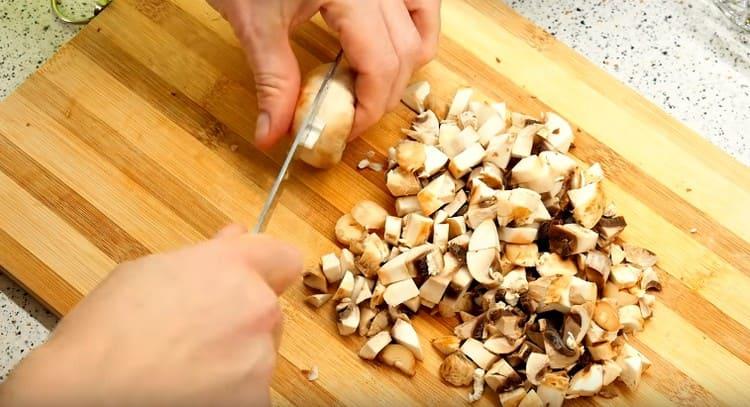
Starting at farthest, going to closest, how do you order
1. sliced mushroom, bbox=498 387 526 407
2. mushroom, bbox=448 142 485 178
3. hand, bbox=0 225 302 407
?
1. mushroom, bbox=448 142 485 178
2. sliced mushroom, bbox=498 387 526 407
3. hand, bbox=0 225 302 407

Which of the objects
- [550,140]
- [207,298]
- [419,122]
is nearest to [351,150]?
[419,122]

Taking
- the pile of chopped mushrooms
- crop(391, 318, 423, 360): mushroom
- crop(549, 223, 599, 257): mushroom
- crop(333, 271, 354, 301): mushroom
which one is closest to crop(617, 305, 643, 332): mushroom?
the pile of chopped mushrooms

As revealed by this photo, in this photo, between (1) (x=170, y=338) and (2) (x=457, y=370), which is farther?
(2) (x=457, y=370)

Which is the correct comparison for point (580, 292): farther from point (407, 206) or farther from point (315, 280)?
point (315, 280)

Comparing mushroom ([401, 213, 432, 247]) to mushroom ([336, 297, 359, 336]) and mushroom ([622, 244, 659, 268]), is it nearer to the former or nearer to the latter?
mushroom ([336, 297, 359, 336])

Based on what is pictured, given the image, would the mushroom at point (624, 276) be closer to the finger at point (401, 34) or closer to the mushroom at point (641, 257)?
the mushroom at point (641, 257)

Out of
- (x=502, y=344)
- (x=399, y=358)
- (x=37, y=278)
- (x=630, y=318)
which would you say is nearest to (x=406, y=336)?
(x=399, y=358)

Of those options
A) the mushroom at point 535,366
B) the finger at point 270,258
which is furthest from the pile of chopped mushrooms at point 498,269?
the finger at point 270,258
